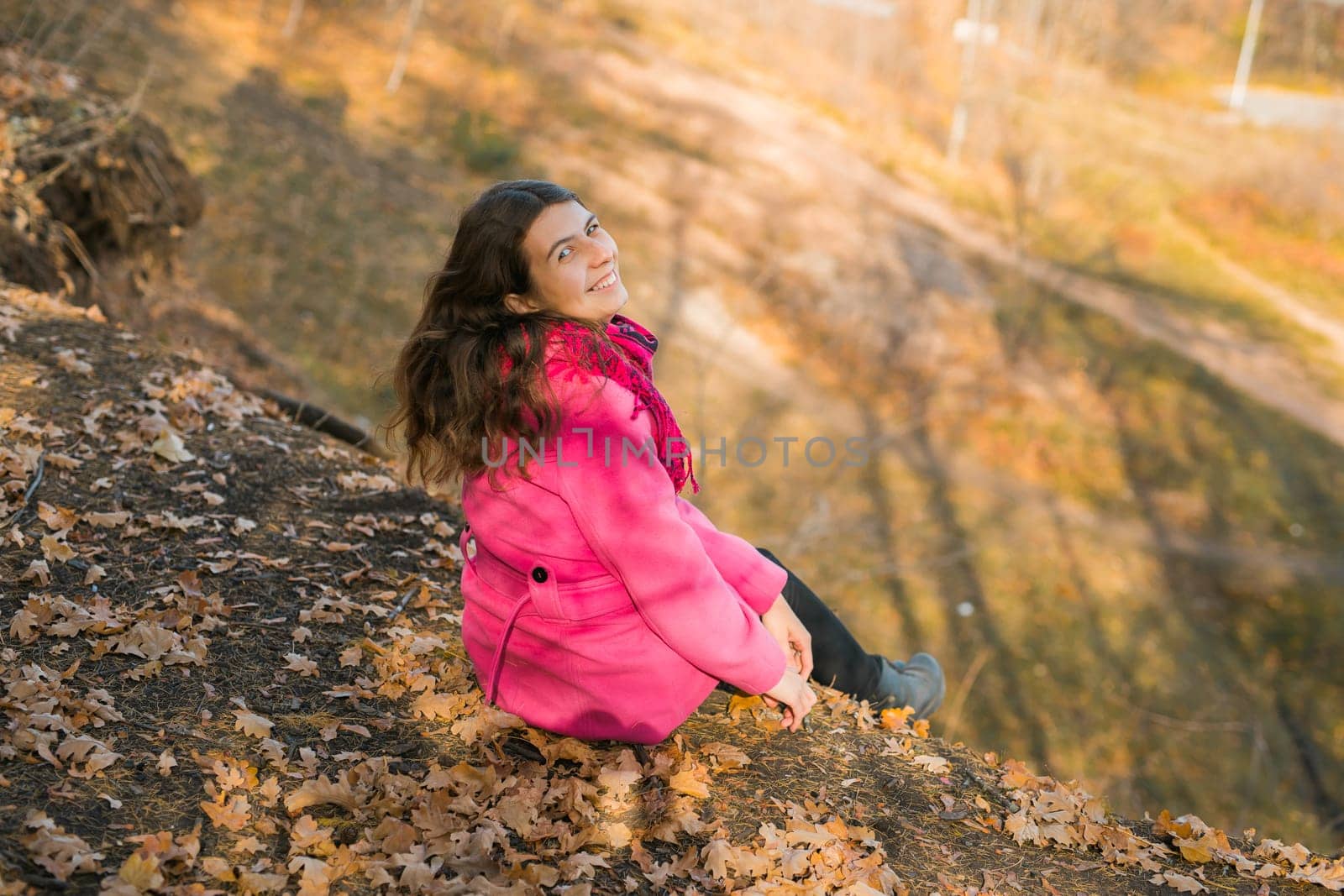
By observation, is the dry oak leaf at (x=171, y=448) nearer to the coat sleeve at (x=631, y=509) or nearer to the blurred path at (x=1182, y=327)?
the coat sleeve at (x=631, y=509)

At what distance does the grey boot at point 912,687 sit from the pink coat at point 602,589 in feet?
3.18

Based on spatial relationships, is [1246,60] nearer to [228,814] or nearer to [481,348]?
[481,348]

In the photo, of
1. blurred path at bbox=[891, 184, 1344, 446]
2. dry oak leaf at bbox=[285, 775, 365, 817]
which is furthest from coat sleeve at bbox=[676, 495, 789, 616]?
blurred path at bbox=[891, 184, 1344, 446]

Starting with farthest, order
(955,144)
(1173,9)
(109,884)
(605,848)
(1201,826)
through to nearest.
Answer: (1173,9) → (955,144) → (1201,826) → (605,848) → (109,884)

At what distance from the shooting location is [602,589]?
2703mm

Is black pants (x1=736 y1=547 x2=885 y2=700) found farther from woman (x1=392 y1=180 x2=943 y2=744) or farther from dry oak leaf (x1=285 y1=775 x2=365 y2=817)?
dry oak leaf (x1=285 y1=775 x2=365 y2=817)

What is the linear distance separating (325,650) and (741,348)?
50.3 ft

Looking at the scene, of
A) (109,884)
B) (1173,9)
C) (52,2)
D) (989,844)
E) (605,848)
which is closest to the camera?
(109,884)

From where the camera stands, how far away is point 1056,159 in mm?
27438

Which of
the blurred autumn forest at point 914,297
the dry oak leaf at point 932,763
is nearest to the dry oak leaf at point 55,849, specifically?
the dry oak leaf at point 932,763

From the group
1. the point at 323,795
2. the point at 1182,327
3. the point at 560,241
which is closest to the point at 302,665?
the point at 323,795

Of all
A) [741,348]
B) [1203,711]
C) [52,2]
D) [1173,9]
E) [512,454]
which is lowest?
[1203,711]

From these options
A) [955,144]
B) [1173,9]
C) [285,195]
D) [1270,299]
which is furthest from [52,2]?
[1173,9]

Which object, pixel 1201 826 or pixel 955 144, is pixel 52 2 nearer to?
pixel 1201 826
